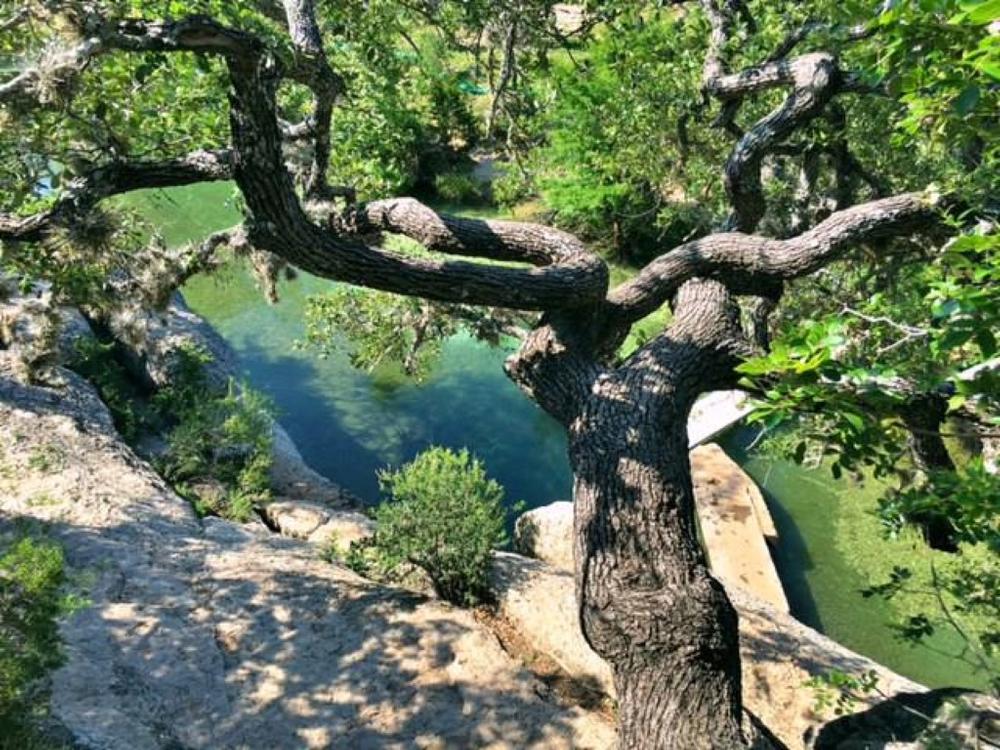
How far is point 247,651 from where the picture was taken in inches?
217

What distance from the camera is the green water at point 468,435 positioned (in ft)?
28.2

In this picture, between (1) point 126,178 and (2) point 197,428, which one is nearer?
(1) point 126,178

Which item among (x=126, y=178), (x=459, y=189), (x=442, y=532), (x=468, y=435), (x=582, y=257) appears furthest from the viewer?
(x=459, y=189)

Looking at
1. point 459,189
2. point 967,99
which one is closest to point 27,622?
point 967,99

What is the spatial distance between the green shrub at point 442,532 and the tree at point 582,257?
1.89m

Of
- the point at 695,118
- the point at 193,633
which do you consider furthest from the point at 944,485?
the point at 695,118

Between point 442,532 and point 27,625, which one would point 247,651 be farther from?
point 27,625

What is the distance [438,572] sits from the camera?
20.6 feet

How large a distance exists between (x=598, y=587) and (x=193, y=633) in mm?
3415

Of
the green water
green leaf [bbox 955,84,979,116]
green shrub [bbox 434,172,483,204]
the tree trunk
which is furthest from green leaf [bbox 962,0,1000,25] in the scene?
green shrub [bbox 434,172,483,204]

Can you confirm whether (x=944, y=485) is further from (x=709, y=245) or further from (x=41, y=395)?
(x=41, y=395)

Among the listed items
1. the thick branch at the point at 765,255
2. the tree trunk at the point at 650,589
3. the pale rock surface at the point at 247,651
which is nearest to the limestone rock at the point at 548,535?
the pale rock surface at the point at 247,651

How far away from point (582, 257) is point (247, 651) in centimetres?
372

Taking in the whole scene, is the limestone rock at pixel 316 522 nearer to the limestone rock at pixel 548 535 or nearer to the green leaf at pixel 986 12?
the limestone rock at pixel 548 535
